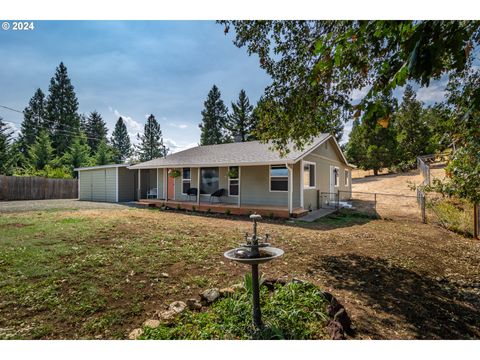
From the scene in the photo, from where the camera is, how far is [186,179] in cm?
1254

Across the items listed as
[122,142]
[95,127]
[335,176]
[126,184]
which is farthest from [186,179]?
[122,142]

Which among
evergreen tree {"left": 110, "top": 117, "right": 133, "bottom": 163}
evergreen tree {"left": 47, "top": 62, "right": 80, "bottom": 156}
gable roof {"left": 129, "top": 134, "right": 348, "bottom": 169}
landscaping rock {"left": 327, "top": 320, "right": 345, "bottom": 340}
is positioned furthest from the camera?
evergreen tree {"left": 110, "top": 117, "right": 133, "bottom": 163}

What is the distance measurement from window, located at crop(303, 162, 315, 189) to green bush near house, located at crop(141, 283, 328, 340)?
7.60m

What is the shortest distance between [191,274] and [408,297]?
2.79 m

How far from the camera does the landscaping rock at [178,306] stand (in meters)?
2.47

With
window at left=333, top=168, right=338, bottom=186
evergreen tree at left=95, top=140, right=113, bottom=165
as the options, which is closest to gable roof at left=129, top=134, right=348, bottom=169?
window at left=333, top=168, right=338, bottom=186

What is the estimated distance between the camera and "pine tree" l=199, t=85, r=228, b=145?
31562 millimetres

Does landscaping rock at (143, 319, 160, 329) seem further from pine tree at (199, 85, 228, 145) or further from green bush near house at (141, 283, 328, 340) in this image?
pine tree at (199, 85, 228, 145)

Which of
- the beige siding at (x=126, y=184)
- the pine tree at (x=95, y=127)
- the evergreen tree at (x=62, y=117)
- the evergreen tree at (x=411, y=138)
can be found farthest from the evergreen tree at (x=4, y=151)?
the evergreen tree at (x=411, y=138)

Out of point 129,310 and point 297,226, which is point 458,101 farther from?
point 129,310

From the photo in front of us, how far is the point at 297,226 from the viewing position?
7520mm

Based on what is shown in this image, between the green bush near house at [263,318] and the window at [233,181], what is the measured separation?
8.25 m
